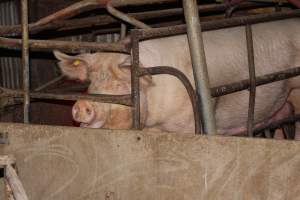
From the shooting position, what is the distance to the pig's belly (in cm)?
328

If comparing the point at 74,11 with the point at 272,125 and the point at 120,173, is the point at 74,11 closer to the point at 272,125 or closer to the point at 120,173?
the point at 120,173

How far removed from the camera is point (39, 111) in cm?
393

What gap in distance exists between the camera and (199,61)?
81.0 inches

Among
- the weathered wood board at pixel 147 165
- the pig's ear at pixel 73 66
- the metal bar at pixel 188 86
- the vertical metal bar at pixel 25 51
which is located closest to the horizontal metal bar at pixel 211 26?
the metal bar at pixel 188 86

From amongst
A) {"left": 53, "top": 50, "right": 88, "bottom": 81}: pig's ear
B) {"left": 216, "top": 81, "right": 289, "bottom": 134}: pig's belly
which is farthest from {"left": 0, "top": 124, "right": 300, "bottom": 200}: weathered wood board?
{"left": 216, "top": 81, "right": 289, "bottom": 134}: pig's belly

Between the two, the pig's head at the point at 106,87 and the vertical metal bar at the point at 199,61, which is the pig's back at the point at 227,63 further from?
the vertical metal bar at the point at 199,61

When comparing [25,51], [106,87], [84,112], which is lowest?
[84,112]

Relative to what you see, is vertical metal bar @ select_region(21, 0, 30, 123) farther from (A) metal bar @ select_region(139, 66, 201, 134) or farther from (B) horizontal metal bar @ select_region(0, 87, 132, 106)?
(A) metal bar @ select_region(139, 66, 201, 134)

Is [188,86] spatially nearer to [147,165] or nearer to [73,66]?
[147,165]

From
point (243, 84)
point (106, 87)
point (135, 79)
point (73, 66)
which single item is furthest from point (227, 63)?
point (135, 79)

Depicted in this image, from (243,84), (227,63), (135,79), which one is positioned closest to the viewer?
(135,79)

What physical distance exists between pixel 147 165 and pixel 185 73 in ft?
3.06

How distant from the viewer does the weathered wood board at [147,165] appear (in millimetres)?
1966

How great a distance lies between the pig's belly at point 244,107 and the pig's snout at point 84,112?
2.83 feet
